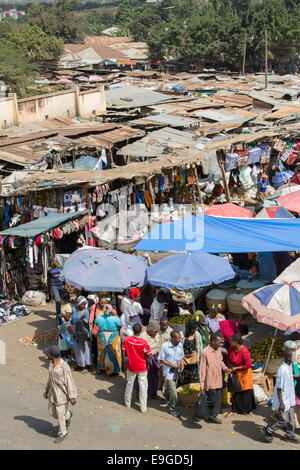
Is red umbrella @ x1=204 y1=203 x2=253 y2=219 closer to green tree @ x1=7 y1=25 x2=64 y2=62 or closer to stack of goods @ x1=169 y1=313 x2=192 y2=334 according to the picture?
stack of goods @ x1=169 y1=313 x2=192 y2=334

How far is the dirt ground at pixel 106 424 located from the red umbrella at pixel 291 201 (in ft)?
19.3

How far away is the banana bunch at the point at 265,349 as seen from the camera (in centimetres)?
797

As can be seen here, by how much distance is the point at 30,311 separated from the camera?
10781 mm

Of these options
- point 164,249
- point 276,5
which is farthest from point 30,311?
point 276,5

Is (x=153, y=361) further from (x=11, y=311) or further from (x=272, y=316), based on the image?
(x=11, y=311)

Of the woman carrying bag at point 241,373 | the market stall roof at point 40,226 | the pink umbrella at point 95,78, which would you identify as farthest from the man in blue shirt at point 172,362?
the pink umbrella at point 95,78

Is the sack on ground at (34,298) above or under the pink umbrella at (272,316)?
under

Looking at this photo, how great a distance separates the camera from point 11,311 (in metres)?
10.7

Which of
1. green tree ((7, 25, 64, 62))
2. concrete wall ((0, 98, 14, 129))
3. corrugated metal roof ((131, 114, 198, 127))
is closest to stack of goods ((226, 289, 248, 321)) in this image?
corrugated metal roof ((131, 114, 198, 127))

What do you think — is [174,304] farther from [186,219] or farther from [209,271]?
[186,219]

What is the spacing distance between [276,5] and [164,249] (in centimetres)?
6252

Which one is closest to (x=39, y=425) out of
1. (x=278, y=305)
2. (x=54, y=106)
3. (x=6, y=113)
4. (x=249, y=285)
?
(x=278, y=305)

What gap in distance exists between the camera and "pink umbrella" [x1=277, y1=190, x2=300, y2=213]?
40.5 ft

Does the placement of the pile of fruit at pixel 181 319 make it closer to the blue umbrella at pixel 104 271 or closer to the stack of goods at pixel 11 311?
the blue umbrella at pixel 104 271
